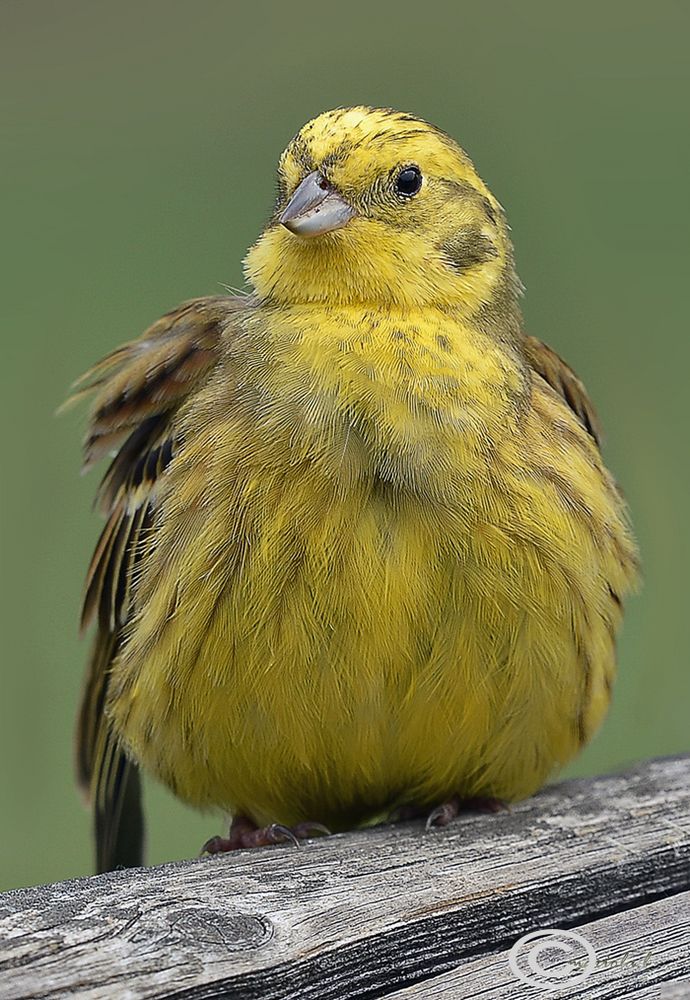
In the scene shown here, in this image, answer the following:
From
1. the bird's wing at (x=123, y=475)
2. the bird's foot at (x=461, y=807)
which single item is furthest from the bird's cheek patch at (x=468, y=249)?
the bird's foot at (x=461, y=807)

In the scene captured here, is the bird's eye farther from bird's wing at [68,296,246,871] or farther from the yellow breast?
bird's wing at [68,296,246,871]

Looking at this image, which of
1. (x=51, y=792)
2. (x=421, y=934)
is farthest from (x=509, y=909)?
(x=51, y=792)

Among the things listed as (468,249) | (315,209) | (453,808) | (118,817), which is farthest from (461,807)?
(315,209)

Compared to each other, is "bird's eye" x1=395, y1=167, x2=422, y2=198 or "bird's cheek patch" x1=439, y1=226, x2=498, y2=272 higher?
"bird's eye" x1=395, y1=167, x2=422, y2=198

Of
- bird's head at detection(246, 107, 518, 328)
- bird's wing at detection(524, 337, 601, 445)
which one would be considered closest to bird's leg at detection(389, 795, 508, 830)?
bird's wing at detection(524, 337, 601, 445)

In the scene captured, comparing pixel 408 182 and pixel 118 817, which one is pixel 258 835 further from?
pixel 408 182

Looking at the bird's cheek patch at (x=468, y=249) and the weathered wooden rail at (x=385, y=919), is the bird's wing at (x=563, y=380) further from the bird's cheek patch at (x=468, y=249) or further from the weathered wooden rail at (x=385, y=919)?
the weathered wooden rail at (x=385, y=919)
